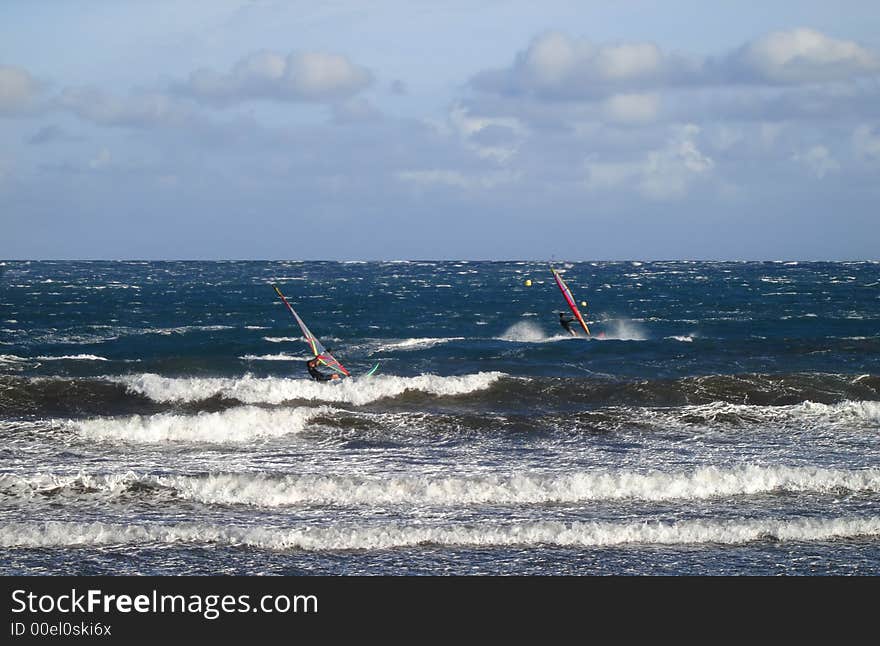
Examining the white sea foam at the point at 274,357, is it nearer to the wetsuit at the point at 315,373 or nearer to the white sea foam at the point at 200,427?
the wetsuit at the point at 315,373

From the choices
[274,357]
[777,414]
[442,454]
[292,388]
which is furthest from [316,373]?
[777,414]

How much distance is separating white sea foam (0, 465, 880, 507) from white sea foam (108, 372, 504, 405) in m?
7.34

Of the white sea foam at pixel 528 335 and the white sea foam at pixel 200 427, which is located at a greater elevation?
the white sea foam at pixel 528 335

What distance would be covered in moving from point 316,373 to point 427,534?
34.3 ft

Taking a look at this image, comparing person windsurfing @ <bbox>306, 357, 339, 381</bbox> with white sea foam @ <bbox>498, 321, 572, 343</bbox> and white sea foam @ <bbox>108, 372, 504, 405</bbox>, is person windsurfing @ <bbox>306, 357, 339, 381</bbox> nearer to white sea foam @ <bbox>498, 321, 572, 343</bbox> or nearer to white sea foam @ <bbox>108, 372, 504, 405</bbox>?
white sea foam @ <bbox>108, 372, 504, 405</bbox>

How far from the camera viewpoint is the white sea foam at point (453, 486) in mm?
12445

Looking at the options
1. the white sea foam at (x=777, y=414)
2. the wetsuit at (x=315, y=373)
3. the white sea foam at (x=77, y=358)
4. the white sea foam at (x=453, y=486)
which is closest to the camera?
the white sea foam at (x=453, y=486)

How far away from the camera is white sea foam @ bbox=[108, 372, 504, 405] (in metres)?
20.6

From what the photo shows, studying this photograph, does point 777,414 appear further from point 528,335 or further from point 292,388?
point 528,335

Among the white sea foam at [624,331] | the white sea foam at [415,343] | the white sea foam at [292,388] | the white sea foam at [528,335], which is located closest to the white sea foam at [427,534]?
the white sea foam at [292,388]

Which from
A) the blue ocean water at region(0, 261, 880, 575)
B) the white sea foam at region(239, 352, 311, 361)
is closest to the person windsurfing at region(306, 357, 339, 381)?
the blue ocean water at region(0, 261, 880, 575)

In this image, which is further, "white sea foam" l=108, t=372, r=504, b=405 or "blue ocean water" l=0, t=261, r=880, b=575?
"white sea foam" l=108, t=372, r=504, b=405

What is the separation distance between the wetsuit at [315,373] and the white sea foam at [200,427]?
2751mm
